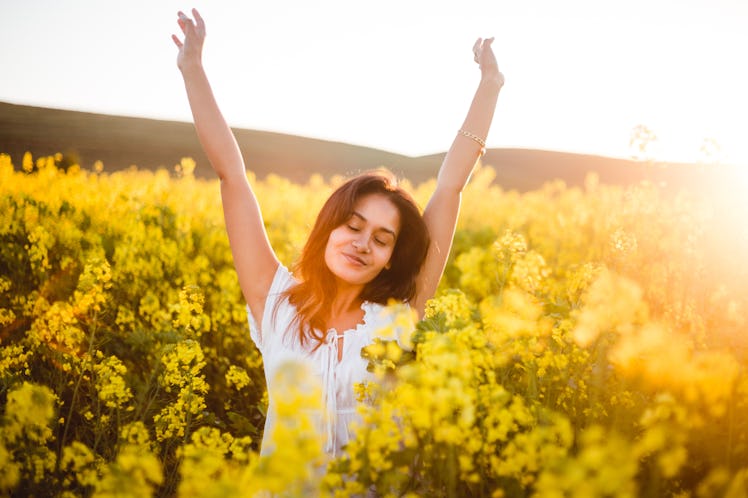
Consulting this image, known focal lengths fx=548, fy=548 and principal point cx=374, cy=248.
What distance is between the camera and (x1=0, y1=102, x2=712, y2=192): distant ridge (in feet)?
114

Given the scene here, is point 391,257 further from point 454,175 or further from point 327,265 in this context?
point 454,175

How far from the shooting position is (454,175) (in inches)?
109

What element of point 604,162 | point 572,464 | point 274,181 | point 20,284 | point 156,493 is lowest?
point 156,493

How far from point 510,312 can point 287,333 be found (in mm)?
956

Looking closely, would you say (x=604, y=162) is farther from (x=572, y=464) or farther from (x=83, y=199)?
(x=572, y=464)

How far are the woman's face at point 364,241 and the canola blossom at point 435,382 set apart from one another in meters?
0.31

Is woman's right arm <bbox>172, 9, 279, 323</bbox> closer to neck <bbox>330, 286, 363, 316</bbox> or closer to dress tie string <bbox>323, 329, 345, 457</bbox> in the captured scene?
neck <bbox>330, 286, 363, 316</bbox>

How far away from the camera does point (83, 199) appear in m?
6.85

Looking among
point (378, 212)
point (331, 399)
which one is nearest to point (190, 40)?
point (378, 212)


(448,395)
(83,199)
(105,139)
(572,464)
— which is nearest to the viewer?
(572,464)

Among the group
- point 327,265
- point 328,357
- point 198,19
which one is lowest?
point 328,357

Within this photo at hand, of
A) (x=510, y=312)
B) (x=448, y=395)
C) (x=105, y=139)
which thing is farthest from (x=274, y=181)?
(x=105, y=139)

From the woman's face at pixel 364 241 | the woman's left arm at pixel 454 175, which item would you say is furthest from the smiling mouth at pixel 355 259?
the woman's left arm at pixel 454 175

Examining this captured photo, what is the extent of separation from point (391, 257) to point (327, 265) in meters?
0.32
